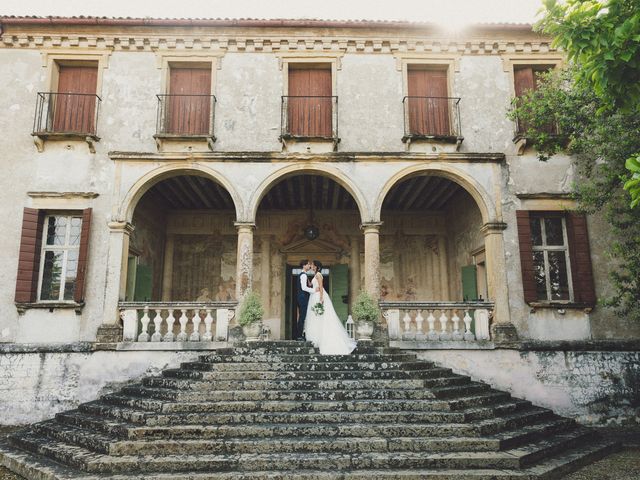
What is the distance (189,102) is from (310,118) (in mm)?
2975

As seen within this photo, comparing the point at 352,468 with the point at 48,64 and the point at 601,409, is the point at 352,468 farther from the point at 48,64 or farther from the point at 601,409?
the point at 48,64

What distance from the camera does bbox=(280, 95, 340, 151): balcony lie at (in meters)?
11.1

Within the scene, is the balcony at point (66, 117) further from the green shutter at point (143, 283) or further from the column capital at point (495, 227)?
the column capital at point (495, 227)

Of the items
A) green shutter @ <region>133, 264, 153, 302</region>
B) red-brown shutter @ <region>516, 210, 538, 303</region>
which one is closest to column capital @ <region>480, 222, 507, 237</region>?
red-brown shutter @ <region>516, 210, 538, 303</region>

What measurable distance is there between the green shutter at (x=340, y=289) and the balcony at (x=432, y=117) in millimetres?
4466

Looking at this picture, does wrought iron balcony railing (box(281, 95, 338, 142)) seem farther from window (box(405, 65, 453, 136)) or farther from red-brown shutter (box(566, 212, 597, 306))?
red-brown shutter (box(566, 212, 597, 306))

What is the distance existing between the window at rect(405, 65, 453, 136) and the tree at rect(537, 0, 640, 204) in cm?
613

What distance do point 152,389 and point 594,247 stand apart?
977 centimetres

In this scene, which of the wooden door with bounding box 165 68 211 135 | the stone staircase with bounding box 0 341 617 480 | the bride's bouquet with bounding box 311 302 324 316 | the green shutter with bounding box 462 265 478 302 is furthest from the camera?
the green shutter with bounding box 462 265 478 302

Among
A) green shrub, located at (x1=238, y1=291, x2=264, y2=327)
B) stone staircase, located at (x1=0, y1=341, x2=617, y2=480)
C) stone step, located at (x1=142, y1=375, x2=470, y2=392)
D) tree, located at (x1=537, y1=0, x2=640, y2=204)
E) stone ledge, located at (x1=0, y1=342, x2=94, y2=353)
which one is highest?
tree, located at (x1=537, y1=0, x2=640, y2=204)

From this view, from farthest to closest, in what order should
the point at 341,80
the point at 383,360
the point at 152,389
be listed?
the point at 341,80 < the point at 383,360 < the point at 152,389

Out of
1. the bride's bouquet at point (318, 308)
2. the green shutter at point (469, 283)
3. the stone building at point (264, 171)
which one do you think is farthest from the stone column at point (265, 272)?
the green shutter at point (469, 283)

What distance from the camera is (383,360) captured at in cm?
862

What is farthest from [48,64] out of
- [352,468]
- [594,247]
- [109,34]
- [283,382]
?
[594,247]
